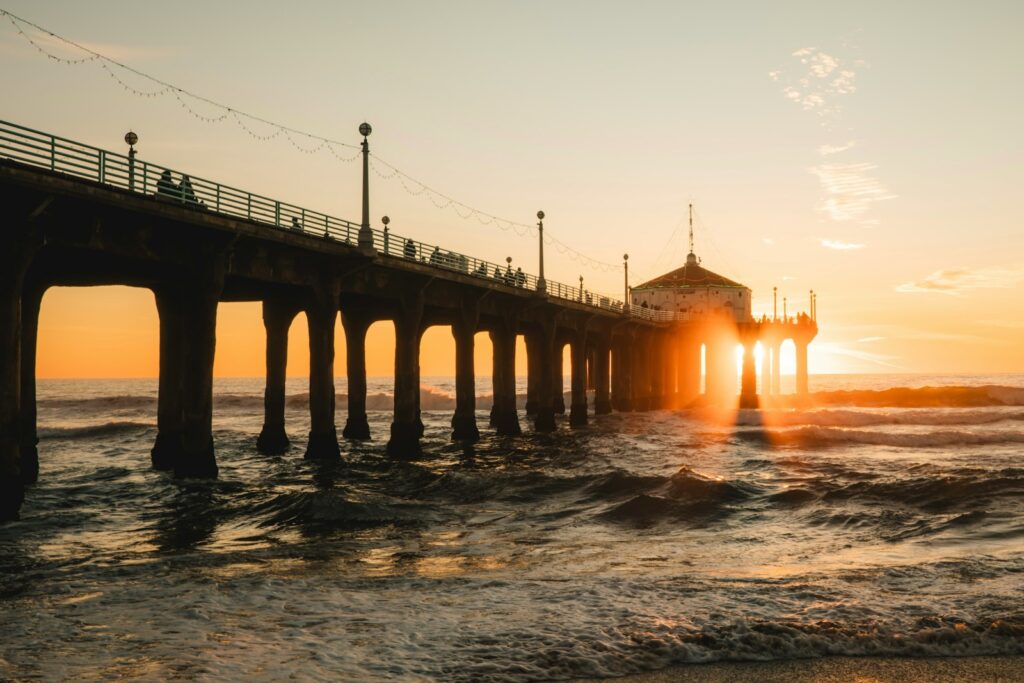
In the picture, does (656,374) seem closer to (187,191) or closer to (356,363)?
(356,363)

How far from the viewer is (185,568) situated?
42.3ft

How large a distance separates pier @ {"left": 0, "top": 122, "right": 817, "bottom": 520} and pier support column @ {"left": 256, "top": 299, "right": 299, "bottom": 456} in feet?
0.20

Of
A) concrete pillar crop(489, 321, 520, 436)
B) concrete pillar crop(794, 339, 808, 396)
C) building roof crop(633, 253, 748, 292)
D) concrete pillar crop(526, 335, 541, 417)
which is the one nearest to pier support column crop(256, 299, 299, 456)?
concrete pillar crop(489, 321, 520, 436)

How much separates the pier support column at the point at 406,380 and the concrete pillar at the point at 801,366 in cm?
6516

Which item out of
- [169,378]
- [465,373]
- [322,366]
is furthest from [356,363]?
[169,378]

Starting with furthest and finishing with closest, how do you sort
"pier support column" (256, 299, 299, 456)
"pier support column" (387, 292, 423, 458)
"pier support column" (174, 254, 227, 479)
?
"pier support column" (256, 299, 299, 456) < "pier support column" (387, 292, 423, 458) < "pier support column" (174, 254, 227, 479)

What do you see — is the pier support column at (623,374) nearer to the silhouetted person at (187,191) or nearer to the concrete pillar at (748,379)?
the concrete pillar at (748,379)

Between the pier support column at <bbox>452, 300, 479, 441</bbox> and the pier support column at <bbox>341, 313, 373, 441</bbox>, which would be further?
the pier support column at <bbox>341, 313, 373, 441</bbox>

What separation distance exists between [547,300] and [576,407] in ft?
33.9

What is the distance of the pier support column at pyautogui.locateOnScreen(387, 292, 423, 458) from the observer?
32.2 meters

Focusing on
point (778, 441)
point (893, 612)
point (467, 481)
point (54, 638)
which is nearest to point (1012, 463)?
point (778, 441)

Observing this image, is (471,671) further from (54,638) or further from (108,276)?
(108,276)

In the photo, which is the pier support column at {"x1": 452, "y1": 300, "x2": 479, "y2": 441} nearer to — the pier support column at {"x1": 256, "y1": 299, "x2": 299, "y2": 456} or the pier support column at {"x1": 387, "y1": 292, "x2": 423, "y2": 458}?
the pier support column at {"x1": 387, "y1": 292, "x2": 423, "y2": 458}

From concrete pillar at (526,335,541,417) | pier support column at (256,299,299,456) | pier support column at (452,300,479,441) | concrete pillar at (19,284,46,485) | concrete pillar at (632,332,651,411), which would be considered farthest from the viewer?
concrete pillar at (632,332,651,411)
